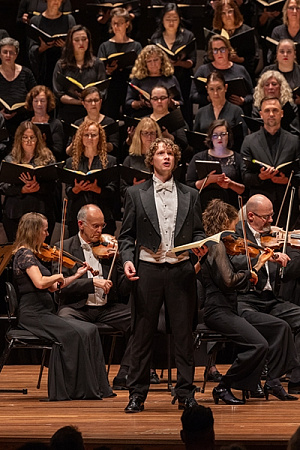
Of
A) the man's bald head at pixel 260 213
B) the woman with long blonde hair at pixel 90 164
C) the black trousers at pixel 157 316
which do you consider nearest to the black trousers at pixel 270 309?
the man's bald head at pixel 260 213

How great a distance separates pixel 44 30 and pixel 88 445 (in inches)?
204

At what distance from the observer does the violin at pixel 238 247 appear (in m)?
5.00

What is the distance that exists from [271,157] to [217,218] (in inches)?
→ 58.6

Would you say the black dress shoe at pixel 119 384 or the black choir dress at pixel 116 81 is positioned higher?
the black choir dress at pixel 116 81

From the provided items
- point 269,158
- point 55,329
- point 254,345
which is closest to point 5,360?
point 55,329

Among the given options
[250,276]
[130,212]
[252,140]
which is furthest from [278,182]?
[130,212]

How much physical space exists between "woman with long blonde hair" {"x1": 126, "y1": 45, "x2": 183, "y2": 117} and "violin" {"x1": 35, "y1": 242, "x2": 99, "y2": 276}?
2159mm

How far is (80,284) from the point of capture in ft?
17.7

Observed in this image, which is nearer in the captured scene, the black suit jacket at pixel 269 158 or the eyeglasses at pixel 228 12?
the black suit jacket at pixel 269 158

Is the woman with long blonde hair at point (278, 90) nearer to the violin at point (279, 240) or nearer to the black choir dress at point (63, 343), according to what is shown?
the violin at point (279, 240)

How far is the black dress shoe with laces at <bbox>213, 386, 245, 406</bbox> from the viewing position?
4824 millimetres

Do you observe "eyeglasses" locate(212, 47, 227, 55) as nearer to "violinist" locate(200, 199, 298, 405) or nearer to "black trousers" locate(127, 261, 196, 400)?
"violinist" locate(200, 199, 298, 405)

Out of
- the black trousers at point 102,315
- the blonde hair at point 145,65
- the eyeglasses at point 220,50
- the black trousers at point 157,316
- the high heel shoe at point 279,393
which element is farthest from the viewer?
the eyeglasses at point 220,50

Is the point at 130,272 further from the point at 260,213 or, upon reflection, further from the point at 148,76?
the point at 148,76
